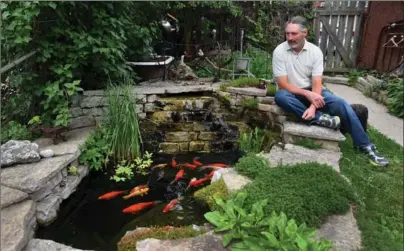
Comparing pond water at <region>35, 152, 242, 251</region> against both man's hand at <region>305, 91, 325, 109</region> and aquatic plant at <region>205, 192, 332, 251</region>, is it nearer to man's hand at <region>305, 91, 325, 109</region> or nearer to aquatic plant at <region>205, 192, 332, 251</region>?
aquatic plant at <region>205, 192, 332, 251</region>

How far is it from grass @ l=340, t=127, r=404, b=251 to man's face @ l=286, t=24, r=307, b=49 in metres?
1.13

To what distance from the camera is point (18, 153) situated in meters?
2.75

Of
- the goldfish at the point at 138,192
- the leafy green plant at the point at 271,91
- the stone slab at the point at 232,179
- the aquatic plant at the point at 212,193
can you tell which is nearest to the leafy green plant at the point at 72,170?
the goldfish at the point at 138,192

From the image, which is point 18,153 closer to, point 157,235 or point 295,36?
point 157,235

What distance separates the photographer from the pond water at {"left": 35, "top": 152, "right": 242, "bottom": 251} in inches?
100

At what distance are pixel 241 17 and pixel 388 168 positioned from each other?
4701 millimetres

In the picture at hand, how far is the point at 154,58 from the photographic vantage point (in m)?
5.19

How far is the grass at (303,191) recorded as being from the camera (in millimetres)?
2121

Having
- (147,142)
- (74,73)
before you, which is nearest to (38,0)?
(74,73)

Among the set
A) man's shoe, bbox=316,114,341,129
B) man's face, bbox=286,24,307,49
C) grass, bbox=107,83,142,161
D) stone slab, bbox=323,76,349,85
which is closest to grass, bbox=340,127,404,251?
man's shoe, bbox=316,114,341,129

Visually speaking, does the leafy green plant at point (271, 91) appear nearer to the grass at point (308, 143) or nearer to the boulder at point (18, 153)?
the grass at point (308, 143)

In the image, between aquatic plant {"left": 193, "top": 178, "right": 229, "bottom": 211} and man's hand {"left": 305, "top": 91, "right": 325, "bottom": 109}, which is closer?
aquatic plant {"left": 193, "top": 178, "right": 229, "bottom": 211}

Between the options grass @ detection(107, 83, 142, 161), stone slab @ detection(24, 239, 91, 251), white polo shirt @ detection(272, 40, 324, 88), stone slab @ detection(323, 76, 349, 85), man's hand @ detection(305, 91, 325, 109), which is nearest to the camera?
stone slab @ detection(24, 239, 91, 251)

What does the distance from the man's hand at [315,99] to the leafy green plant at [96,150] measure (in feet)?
6.84
